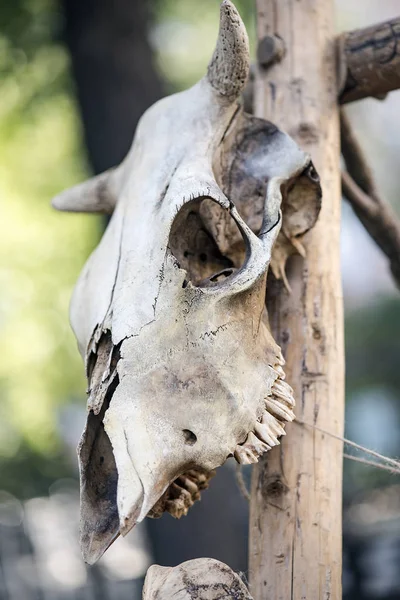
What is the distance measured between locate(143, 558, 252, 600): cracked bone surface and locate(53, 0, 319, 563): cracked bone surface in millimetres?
95

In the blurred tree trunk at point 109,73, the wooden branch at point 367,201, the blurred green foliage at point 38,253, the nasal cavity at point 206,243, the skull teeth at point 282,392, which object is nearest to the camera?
the skull teeth at point 282,392

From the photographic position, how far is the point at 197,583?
3.92 feet

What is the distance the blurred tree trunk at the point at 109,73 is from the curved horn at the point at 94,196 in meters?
1.73

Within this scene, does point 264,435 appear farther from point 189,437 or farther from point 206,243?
point 206,243

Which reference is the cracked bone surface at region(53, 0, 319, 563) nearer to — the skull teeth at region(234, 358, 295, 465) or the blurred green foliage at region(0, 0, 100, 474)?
the skull teeth at region(234, 358, 295, 465)

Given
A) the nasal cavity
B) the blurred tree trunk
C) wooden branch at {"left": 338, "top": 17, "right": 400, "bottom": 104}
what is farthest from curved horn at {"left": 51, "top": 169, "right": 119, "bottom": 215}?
the blurred tree trunk

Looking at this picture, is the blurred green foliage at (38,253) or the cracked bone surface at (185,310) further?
the blurred green foliage at (38,253)

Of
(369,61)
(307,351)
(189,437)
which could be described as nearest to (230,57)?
(369,61)

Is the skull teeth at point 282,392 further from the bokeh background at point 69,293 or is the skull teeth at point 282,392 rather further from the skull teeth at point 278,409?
the bokeh background at point 69,293

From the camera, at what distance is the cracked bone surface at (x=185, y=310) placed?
1.13 meters

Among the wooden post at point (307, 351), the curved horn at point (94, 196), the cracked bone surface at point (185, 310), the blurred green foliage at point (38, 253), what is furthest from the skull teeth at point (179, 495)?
the blurred green foliage at point (38, 253)

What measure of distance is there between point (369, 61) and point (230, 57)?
0.46 m

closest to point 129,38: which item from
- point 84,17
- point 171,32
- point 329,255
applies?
point 84,17

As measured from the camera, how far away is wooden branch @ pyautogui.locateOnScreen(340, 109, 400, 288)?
202 centimetres
